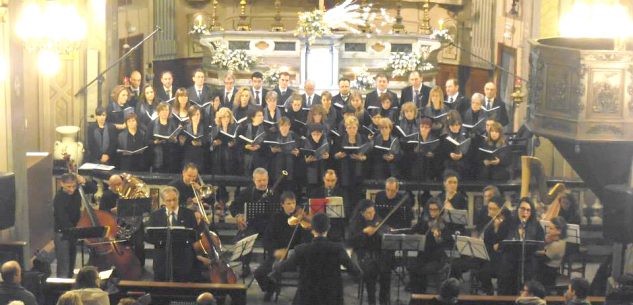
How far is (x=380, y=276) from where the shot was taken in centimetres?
1462

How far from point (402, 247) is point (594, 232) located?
3594mm

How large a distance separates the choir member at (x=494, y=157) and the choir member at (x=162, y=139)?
12.2 feet

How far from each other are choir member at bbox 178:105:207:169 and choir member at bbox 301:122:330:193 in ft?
4.56

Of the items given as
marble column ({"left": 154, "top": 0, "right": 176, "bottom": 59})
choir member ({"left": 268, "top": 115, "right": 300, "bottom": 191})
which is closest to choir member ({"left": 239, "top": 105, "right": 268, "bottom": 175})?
choir member ({"left": 268, "top": 115, "right": 300, "bottom": 191})

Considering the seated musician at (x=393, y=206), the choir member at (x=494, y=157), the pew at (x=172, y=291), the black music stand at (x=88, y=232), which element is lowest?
the pew at (x=172, y=291)

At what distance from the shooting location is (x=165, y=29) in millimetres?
25953

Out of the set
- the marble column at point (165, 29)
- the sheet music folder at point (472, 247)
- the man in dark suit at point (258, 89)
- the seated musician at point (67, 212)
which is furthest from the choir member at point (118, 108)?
the marble column at point (165, 29)

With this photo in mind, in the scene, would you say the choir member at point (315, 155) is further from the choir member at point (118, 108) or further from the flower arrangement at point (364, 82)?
the flower arrangement at point (364, 82)

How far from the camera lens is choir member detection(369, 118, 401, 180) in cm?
1705

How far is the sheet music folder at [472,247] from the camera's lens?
13.8 metres

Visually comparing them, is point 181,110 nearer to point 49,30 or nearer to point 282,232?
point 49,30

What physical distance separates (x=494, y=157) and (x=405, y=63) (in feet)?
20.5

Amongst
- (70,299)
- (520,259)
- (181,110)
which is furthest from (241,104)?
(70,299)

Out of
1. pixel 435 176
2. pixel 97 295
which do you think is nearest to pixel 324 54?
pixel 435 176
